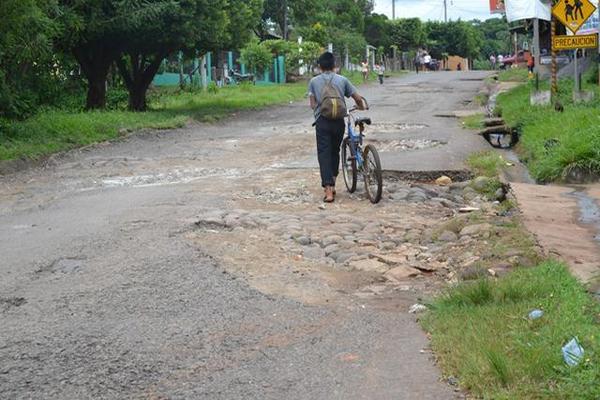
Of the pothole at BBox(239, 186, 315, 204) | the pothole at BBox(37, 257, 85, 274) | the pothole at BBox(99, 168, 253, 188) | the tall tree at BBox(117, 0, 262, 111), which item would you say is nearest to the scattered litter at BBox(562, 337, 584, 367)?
the pothole at BBox(37, 257, 85, 274)

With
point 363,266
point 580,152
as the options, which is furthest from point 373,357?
point 580,152

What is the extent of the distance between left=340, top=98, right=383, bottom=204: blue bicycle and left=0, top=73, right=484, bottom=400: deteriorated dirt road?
0.19 m

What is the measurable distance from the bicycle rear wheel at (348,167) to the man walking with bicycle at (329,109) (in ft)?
0.76

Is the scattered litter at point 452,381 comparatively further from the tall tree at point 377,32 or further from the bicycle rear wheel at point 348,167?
the tall tree at point 377,32

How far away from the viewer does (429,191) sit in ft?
33.3

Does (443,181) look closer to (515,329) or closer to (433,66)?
(515,329)

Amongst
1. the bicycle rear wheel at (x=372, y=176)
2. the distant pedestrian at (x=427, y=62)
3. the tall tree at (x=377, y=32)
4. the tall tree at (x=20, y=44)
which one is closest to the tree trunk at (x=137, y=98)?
the tall tree at (x=20, y=44)

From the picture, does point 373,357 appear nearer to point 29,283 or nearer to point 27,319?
point 27,319

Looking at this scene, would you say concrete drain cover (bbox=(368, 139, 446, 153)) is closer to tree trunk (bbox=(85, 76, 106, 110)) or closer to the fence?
tree trunk (bbox=(85, 76, 106, 110))

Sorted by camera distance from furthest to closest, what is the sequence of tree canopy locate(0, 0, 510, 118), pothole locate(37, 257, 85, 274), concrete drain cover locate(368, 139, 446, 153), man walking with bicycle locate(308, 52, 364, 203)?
1. tree canopy locate(0, 0, 510, 118)
2. concrete drain cover locate(368, 139, 446, 153)
3. man walking with bicycle locate(308, 52, 364, 203)
4. pothole locate(37, 257, 85, 274)

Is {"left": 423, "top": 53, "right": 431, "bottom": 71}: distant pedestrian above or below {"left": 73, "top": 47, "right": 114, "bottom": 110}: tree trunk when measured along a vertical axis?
above

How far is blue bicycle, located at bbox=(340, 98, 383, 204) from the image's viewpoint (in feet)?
30.3

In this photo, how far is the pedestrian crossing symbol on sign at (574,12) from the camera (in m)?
15.3

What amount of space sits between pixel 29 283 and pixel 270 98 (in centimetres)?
2426
